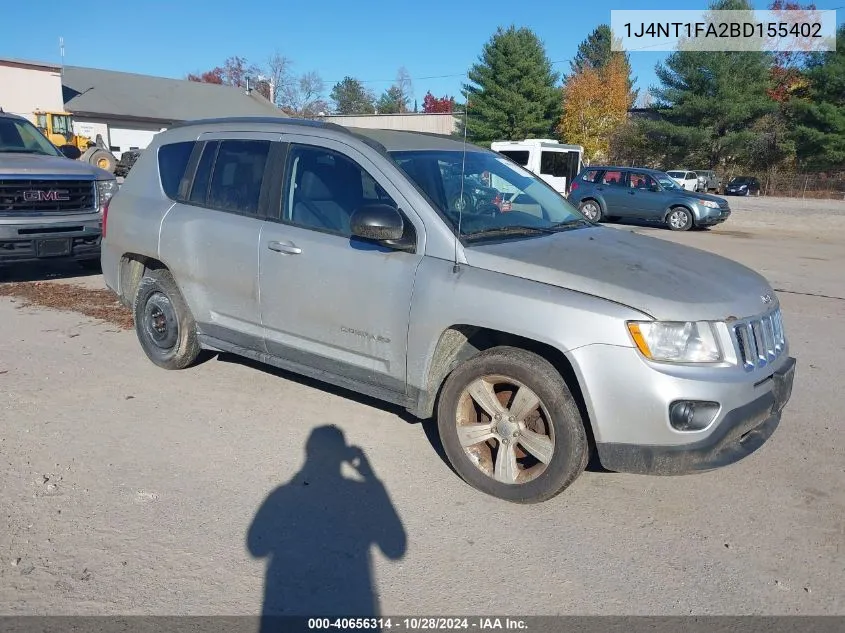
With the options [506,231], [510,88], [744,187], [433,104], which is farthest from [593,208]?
[433,104]

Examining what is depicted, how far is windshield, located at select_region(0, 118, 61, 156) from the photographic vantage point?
9086 mm

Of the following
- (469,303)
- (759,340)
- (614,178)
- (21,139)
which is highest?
(21,139)

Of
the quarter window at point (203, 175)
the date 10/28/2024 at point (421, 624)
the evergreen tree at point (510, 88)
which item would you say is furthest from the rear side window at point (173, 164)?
the evergreen tree at point (510, 88)

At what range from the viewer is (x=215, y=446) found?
428 cm

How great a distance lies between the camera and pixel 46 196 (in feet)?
27.1

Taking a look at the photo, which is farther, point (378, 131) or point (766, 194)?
point (766, 194)

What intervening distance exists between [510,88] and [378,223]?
44.4 metres

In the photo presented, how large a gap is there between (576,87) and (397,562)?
5068 centimetres

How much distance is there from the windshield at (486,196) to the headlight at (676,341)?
1.13 meters

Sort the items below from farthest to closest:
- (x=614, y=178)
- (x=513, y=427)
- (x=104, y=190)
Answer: (x=614, y=178) → (x=104, y=190) → (x=513, y=427)

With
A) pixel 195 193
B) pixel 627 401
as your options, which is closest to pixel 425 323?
pixel 627 401

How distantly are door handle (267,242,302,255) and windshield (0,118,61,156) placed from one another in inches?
254

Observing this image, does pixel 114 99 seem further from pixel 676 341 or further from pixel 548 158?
pixel 676 341

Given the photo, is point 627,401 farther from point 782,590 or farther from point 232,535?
point 232,535
